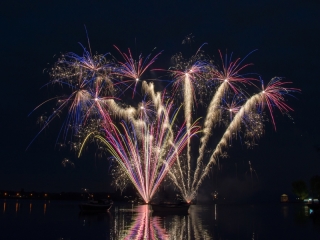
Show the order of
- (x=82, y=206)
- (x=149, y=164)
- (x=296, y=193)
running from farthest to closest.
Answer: (x=296, y=193), (x=82, y=206), (x=149, y=164)

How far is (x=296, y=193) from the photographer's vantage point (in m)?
132

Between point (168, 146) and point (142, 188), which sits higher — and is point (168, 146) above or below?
above

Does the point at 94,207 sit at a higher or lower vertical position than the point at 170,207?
higher

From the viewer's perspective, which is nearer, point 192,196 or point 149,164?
point 149,164

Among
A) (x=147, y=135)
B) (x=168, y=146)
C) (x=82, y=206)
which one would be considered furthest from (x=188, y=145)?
(x=82, y=206)

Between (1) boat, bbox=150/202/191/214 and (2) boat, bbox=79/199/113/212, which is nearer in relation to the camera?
(1) boat, bbox=150/202/191/214

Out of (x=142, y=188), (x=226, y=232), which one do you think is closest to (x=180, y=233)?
(x=226, y=232)

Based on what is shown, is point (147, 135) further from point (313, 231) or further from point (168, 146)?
point (313, 231)

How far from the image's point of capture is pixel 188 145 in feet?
130

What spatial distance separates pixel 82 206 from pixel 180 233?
1517 inches

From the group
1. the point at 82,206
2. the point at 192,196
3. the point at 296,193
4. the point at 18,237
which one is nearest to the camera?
the point at 18,237

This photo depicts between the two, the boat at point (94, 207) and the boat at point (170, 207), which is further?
the boat at point (94, 207)

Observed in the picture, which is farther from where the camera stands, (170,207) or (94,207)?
(94,207)

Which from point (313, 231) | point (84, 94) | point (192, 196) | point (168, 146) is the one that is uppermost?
point (84, 94)
